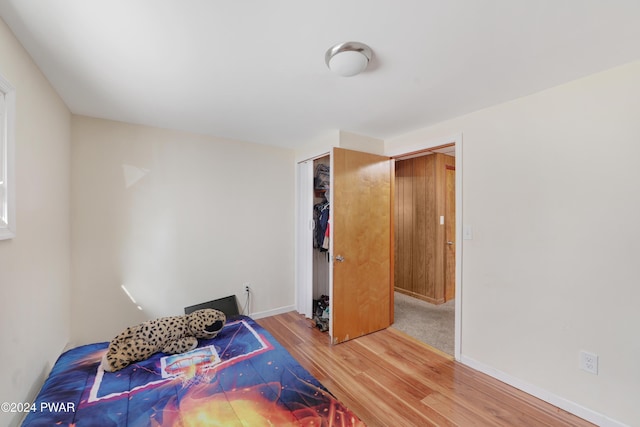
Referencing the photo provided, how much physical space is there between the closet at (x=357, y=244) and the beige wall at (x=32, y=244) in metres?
2.14

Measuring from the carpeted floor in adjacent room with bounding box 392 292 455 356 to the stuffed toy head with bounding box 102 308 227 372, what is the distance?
6.96ft

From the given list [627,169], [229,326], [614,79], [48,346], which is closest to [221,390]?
[229,326]

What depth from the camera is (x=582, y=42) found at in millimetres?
1335

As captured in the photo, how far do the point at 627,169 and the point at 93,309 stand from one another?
13.9 ft

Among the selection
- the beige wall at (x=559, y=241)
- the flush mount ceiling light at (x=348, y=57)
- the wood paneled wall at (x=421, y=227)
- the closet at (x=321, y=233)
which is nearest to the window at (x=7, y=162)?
the flush mount ceiling light at (x=348, y=57)

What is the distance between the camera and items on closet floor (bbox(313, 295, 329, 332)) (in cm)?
293

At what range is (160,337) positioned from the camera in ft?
6.12

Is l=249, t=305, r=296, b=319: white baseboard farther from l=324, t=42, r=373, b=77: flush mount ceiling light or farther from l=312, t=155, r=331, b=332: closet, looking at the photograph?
l=324, t=42, r=373, b=77: flush mount ceiling light

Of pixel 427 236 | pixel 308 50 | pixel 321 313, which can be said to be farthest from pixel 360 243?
pixel 308 50

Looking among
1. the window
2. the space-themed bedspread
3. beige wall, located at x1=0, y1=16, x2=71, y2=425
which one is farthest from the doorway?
the window

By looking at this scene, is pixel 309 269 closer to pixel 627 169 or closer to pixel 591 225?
pixel 591 225

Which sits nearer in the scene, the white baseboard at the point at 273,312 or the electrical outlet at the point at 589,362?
the electrical outlet at the point at 589,362

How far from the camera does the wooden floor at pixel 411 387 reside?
1.67 meters

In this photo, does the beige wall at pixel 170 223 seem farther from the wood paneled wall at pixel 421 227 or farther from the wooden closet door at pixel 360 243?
the wood paneled wall at pixel 421 227
